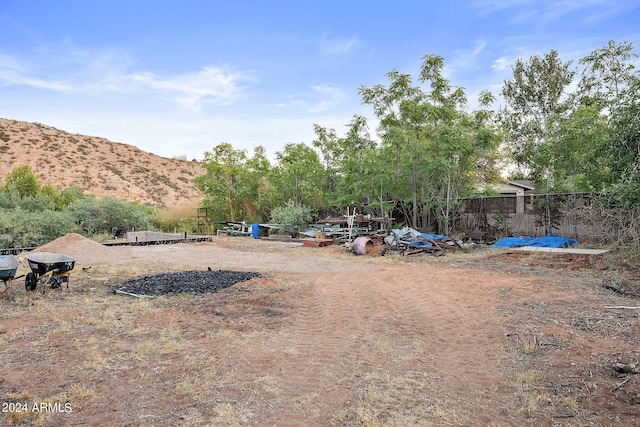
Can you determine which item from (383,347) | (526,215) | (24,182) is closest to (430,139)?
(526,215)

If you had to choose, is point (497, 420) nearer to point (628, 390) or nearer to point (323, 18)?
point (628, 390)

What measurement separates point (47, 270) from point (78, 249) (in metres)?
5.77

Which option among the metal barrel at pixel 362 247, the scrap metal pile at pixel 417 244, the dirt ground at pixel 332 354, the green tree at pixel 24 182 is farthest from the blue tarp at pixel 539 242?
the green tree at pixel 24 182

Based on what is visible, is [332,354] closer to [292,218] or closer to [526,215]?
[526,215]

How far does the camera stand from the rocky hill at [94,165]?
35906 mm

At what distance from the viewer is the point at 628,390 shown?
3.39 metres

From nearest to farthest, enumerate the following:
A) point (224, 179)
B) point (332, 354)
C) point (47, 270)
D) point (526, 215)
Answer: point (332, 354) < point (47, 270) < point (526, 215) < point (224, 179)

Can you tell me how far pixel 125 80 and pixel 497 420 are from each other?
27.7 m

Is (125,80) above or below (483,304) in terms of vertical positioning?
above

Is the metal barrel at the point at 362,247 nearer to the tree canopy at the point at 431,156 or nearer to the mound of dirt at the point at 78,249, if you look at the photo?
the tree canopy at the point at 431,156

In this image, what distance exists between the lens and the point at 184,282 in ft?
26.8

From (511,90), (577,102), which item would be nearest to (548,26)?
(577,102)

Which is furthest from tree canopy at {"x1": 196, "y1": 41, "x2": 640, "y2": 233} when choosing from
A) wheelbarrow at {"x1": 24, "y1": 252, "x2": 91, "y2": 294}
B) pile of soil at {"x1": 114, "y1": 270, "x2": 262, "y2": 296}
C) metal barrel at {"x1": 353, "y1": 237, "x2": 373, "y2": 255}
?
wheelbarrow at {"x1": 24, "y1": 252, "x2": 91, "y2": 294}

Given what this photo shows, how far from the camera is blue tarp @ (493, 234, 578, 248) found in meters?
13.3
